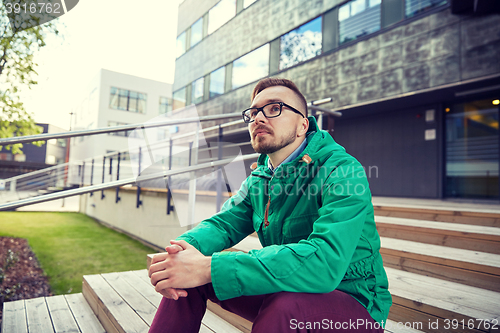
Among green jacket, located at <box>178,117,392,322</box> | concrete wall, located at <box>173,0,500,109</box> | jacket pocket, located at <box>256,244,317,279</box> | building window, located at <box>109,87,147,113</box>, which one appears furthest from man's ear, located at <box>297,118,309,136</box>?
building window, located at <box>109,87,147,113</box>

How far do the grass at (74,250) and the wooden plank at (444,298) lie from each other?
11.8ft

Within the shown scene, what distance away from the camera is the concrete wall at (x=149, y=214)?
4.14 metres

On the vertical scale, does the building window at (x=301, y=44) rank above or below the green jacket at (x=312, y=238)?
above

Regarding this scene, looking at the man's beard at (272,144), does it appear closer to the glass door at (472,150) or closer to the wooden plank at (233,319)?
the wooden plank at (233,319)

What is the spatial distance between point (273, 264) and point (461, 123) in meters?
6.27

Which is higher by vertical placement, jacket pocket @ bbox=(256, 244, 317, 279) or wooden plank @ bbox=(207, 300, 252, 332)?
jacket pocket @ bbox=(256, 244, 317, 279)

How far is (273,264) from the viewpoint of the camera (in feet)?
3.04

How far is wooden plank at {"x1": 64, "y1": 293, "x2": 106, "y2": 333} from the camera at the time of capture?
6.36 feet

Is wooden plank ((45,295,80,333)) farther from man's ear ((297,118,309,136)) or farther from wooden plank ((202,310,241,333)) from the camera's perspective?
man's ear ((297,118,309,136))

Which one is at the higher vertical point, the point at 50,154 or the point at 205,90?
the point at 205,90

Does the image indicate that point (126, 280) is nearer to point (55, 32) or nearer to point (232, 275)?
point (232, 275)

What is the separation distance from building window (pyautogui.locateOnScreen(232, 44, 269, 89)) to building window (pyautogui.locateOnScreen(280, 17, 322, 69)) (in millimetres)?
743

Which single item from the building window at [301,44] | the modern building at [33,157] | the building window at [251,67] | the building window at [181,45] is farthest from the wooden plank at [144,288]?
the modern building at [33,157]

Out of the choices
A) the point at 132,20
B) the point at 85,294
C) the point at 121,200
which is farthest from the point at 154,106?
the point at 85,294
